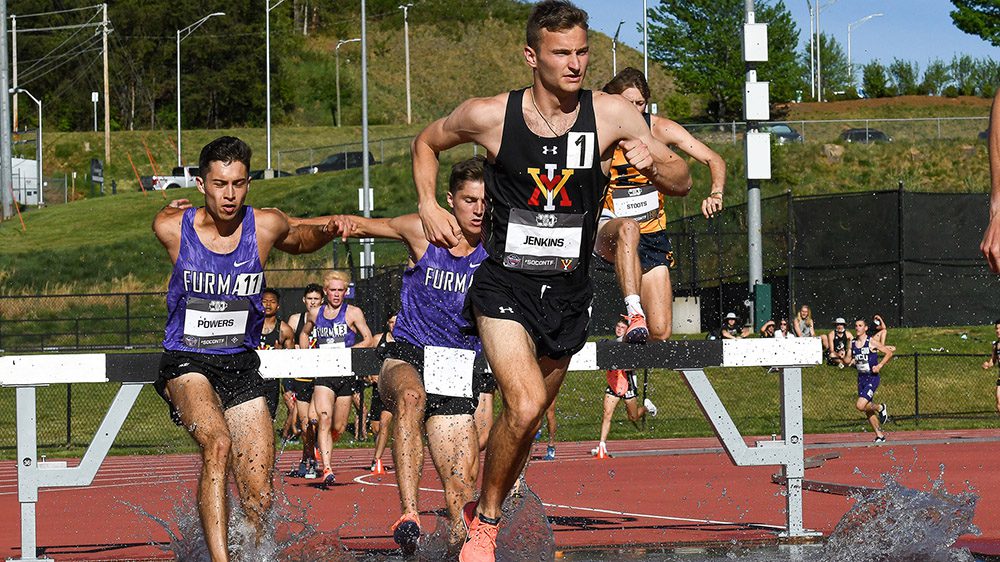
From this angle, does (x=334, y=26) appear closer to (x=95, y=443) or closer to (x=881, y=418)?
(x=881, y=418)

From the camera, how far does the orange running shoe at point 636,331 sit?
25.7ft

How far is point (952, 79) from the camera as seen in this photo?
9781 centimetres

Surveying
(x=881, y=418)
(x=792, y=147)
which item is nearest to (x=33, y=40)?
(x=792, y=147)

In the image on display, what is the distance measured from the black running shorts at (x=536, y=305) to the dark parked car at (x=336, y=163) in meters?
52.8

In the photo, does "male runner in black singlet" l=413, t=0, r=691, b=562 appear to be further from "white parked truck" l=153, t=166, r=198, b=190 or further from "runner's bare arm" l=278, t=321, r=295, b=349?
"white parked truck" l=153, t=166, r=198, b=190

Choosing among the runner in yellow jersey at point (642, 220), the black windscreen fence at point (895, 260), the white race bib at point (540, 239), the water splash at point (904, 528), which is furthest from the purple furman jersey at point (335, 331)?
the black windscreen fence at point (895, 260)

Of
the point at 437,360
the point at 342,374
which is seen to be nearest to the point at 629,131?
the point at 437,360

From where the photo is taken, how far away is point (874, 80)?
91.8m

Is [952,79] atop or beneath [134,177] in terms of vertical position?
atop

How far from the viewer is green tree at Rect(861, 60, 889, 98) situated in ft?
297

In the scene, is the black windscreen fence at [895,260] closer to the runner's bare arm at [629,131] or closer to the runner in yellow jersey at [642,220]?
the runner in yellow jersey at [642,220]

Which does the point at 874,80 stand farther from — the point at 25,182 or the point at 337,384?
the point at 337,384

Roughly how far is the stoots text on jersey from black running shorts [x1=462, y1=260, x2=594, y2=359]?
131 cm

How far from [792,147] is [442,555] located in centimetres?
4013
